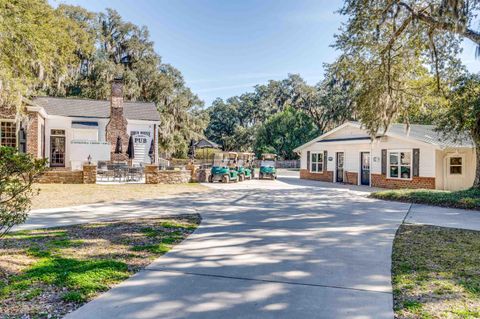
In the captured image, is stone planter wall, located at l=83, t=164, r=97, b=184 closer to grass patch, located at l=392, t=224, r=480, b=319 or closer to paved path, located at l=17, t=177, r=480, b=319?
paved path, located at l=17, t=177, r=480, b=319

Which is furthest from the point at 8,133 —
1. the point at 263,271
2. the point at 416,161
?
the point at 416,161

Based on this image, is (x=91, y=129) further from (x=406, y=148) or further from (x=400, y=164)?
(x=406, y=148)

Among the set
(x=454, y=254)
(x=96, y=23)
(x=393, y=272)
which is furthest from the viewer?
(x=96, y=23)

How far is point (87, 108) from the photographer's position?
2202 centimetres

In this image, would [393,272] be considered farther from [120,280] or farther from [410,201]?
[410,201]

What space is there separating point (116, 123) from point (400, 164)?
1689 cm

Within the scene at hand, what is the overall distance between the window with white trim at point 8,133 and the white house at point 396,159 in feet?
55.1

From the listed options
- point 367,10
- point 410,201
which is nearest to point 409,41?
point 367,10

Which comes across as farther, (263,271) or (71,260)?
(71,260)

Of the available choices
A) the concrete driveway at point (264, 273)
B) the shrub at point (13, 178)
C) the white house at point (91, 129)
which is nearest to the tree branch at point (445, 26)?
the concrete driveway at point (264, 273)

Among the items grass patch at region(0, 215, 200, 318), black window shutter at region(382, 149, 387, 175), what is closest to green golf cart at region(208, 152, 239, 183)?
black window shutter at region(382, 149, 387, 175)

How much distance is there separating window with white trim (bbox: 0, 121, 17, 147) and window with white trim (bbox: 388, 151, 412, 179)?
61.2 feet

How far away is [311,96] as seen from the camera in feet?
157

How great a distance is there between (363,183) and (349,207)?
9.62 m
